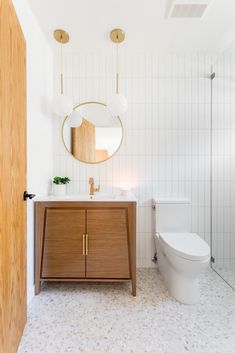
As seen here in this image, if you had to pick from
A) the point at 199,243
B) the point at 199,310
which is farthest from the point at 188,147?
the point at 199,310

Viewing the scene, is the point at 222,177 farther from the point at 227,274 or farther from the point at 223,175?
the point at 227,274

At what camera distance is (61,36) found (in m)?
1.96

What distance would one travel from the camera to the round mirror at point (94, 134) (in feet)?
7.42

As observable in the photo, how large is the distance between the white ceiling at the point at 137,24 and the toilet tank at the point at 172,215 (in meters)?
1.58

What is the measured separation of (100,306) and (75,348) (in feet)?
1.32

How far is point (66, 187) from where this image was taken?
7.44 ft

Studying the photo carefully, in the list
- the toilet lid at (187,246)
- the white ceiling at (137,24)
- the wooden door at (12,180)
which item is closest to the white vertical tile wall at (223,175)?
the white ceiling at (137,24)

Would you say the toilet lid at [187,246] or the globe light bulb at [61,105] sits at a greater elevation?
the globe light bulb at [61,105]

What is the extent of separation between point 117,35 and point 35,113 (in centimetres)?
105

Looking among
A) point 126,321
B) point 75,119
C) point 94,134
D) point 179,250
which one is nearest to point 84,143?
point 94,134

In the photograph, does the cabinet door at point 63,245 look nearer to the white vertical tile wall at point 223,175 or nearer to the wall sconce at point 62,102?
the wall sconce at point 62,102

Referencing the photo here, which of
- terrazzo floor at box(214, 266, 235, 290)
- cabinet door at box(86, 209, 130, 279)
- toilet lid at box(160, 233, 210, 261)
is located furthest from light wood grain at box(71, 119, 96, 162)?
terrazzo floor at box(214, 266, 235, 290)

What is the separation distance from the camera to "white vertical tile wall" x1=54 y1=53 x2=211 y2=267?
226cm

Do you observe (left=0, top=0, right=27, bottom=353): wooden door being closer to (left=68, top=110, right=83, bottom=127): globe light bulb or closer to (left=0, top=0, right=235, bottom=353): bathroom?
(left=0, top=0, right=235, bottom=353): bathroom
